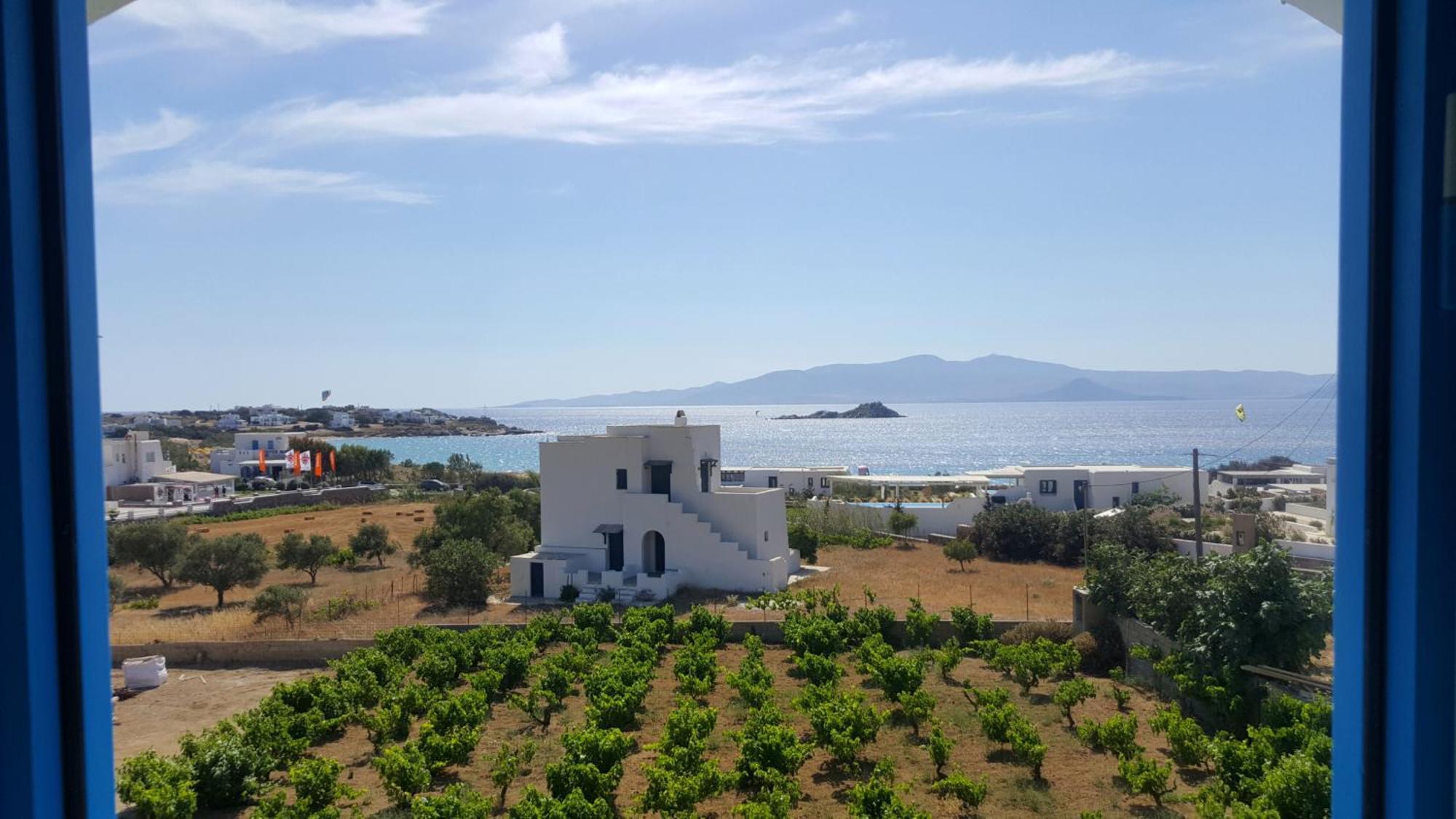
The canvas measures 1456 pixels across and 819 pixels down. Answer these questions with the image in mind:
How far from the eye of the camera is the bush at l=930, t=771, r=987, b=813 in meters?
7.91

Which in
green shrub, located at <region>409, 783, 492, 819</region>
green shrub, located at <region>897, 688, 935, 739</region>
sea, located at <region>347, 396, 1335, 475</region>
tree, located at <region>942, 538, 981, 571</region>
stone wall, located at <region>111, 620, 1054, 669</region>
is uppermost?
green shrub, located at <region>409, 783, 492, 819</region>

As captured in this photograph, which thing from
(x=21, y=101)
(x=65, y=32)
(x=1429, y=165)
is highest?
(x=65, y=32)

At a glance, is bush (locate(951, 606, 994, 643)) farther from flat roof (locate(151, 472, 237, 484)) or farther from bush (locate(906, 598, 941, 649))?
flat roof (locate(151, 472, 237, 484))

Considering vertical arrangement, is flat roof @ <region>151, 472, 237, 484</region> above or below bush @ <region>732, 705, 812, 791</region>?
below

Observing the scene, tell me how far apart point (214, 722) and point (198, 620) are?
797 cm

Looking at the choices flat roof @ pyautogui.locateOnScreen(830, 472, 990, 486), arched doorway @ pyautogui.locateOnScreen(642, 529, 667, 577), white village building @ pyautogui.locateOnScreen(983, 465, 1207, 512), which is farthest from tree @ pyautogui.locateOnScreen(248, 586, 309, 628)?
flat roof @ pyautogui.locateOnScreen(830, 472, 990, 486)

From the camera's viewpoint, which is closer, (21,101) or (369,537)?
(21,101)

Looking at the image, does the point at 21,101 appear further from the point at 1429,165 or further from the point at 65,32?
the point at 1429,165

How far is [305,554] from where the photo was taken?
2331cm

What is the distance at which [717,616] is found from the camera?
52.0ft

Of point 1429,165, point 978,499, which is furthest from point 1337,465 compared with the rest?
point 978,499

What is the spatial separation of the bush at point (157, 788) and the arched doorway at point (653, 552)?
42.5 feet

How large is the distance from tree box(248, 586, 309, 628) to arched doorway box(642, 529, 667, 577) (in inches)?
292

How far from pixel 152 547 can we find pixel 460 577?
9.30m
